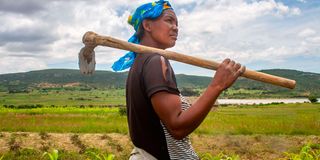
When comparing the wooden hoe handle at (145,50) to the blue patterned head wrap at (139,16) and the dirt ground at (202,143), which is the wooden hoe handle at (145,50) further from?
the dirt ground at (202,143)

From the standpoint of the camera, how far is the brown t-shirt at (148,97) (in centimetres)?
184

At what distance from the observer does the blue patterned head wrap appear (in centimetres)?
217

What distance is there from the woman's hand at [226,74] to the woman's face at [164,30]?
37 centimetres

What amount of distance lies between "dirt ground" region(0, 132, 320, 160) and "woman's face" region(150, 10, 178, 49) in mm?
14116

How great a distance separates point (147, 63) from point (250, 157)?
593 inches

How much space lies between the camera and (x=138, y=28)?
2260 mm

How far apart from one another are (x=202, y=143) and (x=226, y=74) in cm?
1732

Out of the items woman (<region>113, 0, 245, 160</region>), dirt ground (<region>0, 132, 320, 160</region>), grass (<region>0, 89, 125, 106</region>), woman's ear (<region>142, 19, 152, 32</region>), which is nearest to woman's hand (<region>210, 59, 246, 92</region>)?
woman (<region>113, 0, 245, 160</region>)

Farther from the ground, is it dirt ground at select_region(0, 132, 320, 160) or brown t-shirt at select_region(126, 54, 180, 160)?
brown t-shirt at select_region(126, 54, 180, 160)

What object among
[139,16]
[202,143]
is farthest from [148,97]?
[202,143]

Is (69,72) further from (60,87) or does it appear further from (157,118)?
(157,118)

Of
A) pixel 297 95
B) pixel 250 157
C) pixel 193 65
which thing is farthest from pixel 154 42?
pixel 297 95

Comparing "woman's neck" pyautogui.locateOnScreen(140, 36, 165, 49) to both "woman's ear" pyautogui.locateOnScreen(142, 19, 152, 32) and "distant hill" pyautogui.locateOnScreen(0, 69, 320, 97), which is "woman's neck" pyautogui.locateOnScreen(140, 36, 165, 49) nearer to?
"woman's ear" pyautogui.locateOnScreen(142, 19, 152, 32)

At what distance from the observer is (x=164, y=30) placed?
85.1 inches
